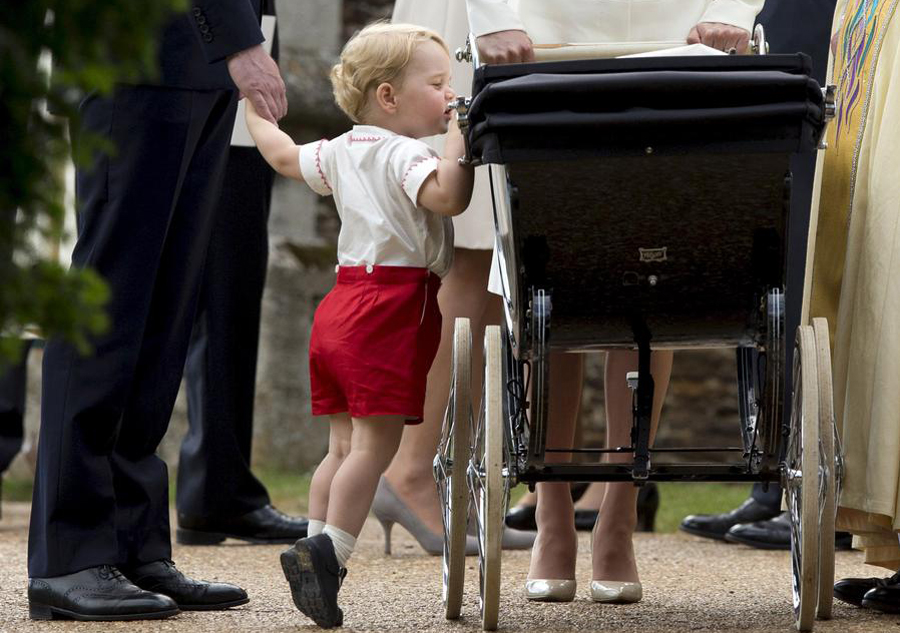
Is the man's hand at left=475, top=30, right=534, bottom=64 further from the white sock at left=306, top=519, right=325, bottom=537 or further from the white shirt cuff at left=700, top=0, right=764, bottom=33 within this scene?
the white sock at left=306, top=519, right=325, bottom=537

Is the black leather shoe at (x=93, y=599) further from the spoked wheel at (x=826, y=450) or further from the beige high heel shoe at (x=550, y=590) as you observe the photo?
the spoked wheel at (x=826, y=450)

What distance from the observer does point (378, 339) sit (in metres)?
2.82

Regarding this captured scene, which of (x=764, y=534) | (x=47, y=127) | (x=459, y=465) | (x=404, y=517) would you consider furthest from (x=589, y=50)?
(x=764, y=534)

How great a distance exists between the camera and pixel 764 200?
2488 mm

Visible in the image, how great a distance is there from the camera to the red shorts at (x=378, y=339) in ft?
9.19

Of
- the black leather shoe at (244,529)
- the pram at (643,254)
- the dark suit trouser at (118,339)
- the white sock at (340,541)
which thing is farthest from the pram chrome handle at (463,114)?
the black leather shoe at (244,529)

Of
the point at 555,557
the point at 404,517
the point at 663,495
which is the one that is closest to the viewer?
the point at 555,557

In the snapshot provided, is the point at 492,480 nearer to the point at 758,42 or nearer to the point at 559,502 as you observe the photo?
the point at 559,502

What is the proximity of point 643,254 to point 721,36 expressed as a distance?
77 centimetres

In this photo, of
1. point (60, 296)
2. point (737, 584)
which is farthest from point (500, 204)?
point (60, 296)

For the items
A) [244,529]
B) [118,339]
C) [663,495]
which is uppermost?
[118,339]

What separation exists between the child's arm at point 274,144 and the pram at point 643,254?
1.77 feet

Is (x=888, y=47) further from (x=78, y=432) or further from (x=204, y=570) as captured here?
(x=204, y=570)

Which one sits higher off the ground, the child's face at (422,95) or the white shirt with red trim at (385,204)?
the child's face at (422,95)
